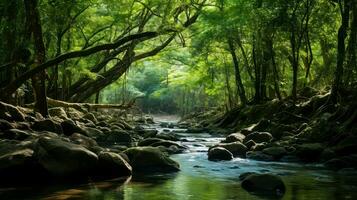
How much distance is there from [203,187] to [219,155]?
3.80 m

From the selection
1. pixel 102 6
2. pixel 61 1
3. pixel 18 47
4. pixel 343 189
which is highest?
pixel 102 6

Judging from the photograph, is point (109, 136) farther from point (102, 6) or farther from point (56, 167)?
point (102, 6)

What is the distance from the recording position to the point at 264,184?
7.23m

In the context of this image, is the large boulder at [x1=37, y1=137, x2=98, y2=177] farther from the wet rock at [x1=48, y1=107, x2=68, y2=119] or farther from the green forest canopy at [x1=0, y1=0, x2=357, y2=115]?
the wet rock at [x1=48, y1=107, x2=68, y2=119]

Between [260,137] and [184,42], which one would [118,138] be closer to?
[184,42]

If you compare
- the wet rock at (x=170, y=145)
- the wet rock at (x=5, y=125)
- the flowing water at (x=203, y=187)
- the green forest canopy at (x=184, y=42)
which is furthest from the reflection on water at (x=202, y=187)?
the green forest canopy at (x=184, y=42)

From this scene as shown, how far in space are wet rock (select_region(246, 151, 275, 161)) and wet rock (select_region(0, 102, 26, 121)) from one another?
20.9ft

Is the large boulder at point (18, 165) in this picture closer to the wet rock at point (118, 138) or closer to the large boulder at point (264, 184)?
the large boulder at point (264, 184)

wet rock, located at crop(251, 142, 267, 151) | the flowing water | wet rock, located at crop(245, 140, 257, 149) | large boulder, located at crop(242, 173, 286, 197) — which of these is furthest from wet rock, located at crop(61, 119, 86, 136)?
large boulder, located at crop(242, 173, 286, 197)

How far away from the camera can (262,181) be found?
23.9ft

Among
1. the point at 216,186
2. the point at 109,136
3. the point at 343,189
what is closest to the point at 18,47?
the point at 109,136

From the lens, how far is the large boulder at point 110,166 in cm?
804

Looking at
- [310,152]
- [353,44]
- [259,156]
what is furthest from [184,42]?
[310,152]

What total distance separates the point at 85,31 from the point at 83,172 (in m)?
17.4
